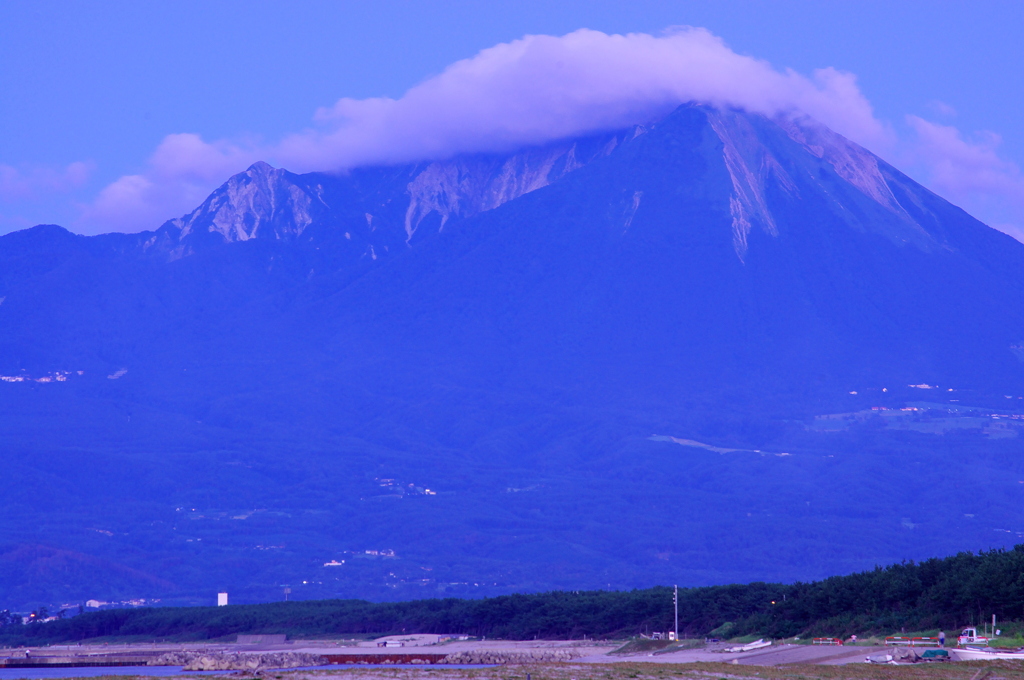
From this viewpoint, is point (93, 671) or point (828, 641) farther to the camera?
point (93, 671)

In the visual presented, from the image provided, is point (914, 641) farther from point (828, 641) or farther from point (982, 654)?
point (982, 654)

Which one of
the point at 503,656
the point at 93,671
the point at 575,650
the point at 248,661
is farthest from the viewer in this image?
the point at 93,671

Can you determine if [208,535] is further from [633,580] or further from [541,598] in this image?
[541,598]

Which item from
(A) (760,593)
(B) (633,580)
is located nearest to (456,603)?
(A) (760,593)

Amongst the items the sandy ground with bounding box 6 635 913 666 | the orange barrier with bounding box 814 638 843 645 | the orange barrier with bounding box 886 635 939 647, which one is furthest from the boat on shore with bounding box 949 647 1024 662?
the orange barrier with bounding box 814 638 843 645

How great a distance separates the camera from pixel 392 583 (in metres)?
160

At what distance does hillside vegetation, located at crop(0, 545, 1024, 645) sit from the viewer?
157 feet

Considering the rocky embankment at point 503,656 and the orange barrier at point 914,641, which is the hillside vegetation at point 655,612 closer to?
the orange barrier at point 914,641

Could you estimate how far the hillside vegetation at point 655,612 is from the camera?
47.8 metres

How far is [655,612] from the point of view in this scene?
70.9 metres

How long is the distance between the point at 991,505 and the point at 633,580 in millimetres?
69228

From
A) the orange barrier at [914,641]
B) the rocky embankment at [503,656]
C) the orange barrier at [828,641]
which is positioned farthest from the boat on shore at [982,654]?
the rocky embankment at [503,656]

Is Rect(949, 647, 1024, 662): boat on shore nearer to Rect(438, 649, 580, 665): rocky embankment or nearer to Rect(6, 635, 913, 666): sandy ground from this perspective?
Rect(6, 635, 913, 666): sandy ground

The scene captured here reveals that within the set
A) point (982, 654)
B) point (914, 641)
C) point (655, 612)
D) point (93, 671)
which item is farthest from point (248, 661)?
point (982, 654)
